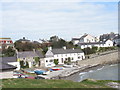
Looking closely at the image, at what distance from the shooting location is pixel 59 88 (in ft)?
28.6

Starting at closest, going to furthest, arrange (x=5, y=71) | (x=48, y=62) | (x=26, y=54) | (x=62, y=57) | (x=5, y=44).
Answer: (x=5, y=71) < (x=26, y=54) < (x=48, y=62) < (x=62, y=57) < (x=5, y=44)

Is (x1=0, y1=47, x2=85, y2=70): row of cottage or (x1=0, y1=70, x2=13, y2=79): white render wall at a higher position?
(x1=0, y1=70, x2=13, y2=79): white render wall

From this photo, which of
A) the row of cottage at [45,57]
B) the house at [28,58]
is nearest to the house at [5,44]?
the row of cottage at [45,57]

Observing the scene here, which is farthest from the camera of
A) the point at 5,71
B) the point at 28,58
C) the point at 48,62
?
the point at 48,62

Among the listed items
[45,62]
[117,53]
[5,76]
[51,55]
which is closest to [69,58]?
[51,55]

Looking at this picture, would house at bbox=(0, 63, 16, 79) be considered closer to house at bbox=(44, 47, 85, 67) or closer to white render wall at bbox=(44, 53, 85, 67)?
white render wall at bbox=(44, 53, 85, 67)

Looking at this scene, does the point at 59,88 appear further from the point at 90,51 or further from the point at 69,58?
the point at 90,51

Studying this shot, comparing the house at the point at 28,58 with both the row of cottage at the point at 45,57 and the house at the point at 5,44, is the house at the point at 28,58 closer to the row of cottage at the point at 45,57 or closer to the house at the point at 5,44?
the row of cottage at the point at 45,57

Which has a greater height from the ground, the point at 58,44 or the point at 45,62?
the point at 58,44

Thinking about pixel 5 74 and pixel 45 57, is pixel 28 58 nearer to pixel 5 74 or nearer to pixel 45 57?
pixel 45 57

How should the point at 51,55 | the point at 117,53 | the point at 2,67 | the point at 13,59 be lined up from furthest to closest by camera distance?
Result: 1. the point at 117,53
2. the point at 51,55
3. the point at 13,59
4. the point at 2,67

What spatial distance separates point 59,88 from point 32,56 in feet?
82.5

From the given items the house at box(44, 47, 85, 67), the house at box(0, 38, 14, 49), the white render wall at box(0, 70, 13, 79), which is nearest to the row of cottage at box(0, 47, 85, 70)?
the house at box(44, 47, 85, 67)

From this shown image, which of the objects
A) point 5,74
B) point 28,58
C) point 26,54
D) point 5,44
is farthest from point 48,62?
point 5,74
